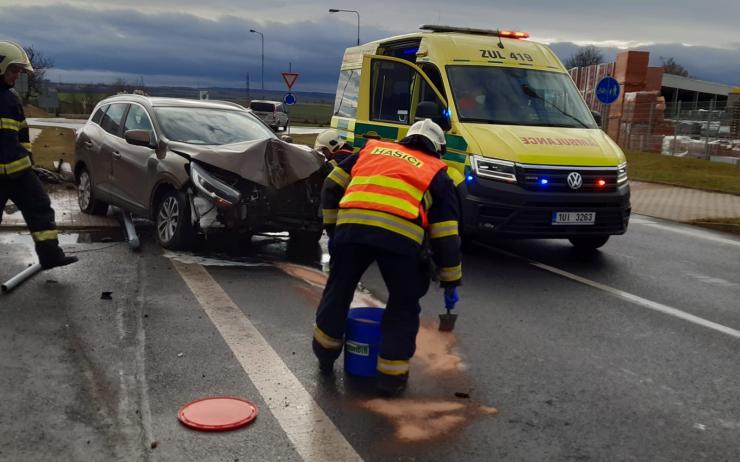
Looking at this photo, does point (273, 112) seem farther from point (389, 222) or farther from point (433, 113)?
point (389, 222)

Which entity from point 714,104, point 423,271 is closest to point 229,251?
point 423,271

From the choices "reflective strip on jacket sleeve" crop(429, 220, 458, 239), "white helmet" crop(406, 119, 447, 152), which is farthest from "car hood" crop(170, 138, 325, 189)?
"reflective strip on jacket sleeve" crop(429, 220, 458, 239)

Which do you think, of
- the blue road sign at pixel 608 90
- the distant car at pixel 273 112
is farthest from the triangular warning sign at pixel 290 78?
the blue road sign at pixel 608 90

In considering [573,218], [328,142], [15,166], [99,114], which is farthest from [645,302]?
[99,114]

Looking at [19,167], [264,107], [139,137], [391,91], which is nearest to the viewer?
[19,167]

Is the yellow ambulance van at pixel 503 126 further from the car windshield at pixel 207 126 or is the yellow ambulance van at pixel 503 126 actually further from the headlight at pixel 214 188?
the headlight at pixel 214 188

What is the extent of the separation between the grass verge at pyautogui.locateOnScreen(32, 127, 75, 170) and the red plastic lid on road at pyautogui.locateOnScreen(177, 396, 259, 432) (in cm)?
1123

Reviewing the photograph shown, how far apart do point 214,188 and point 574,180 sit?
3768 mm

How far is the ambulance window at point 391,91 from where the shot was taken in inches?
374

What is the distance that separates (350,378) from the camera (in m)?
4.63

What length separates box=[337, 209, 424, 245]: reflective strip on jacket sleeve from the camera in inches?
168

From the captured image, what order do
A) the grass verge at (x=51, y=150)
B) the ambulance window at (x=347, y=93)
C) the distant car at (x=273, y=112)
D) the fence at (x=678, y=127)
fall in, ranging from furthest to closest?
the distant car at (x=273, y=112), the fence at (x=678, y=127), the grass verge at (x=51, y=150), the ambulance window at (x=347, y=93)

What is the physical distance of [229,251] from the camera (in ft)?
27.3

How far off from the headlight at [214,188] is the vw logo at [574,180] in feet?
11.4
